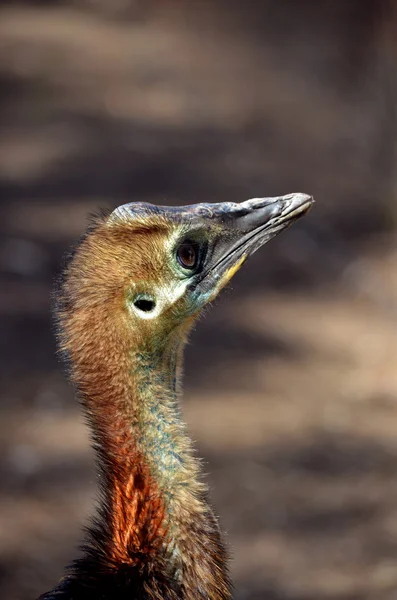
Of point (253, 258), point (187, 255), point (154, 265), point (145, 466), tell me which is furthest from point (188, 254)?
point (253, 258)

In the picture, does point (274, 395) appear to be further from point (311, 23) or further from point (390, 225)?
point (311, 23)

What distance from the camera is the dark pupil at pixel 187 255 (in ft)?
11.0

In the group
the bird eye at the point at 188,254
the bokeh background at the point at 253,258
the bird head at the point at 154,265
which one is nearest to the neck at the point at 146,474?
the bird head at the point at 154,265

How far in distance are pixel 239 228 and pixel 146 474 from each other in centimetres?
80

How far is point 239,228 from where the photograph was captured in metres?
3.45

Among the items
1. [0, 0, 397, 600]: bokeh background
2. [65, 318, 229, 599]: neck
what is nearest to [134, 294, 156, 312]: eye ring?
[65, 318, 229, 599]: neck

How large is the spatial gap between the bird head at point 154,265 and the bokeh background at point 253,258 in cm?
265

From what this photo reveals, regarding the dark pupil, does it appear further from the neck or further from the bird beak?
the neck

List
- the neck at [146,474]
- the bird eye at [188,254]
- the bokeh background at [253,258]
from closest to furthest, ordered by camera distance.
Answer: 1. the neck at [146,474]
2. the bird eye at [188,254]
3. the bokeh background at [253,258]

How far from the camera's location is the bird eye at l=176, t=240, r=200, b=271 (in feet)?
11.0

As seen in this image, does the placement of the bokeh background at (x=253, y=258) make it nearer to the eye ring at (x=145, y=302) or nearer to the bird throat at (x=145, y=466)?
the bird throat at (x=145, y=466)

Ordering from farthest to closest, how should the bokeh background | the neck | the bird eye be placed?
1. the bokeh background
2. the bird eye
3. the neck

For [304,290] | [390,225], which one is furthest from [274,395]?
[390,225]

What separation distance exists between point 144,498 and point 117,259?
26.9 inches
